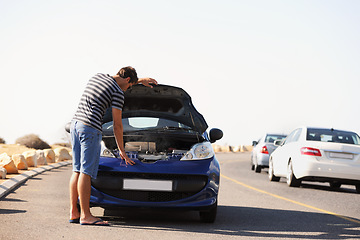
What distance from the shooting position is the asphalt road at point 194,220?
644 centimetres

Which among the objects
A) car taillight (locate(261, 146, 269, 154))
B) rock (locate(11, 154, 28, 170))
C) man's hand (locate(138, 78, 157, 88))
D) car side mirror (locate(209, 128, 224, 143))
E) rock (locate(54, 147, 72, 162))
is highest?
man's hand (locate(138, 78, 157, 88))

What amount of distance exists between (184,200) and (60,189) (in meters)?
4.90

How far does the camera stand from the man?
21.9 feet

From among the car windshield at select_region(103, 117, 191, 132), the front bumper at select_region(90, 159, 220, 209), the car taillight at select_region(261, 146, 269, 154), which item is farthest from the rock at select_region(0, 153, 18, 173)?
the car taillight at select_region(261, 146, 269, 154)

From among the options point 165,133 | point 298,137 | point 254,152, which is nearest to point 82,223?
point 165,133

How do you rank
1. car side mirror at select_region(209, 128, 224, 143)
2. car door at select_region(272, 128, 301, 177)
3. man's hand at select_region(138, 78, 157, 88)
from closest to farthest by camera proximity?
man's hand at select_region(138, 78, 157, 88)
car side mirror at select_region(209, 128, 224, 143)
car door at select_region(272, 128, 301, 177)

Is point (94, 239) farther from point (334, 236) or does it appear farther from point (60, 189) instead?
point (60, 189)

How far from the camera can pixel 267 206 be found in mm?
9828

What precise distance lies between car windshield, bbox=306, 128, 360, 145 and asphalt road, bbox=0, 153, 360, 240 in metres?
2.58

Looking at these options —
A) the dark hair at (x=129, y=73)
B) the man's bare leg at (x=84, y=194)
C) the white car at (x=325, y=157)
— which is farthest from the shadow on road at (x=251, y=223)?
the white car at (x=325, y=157)

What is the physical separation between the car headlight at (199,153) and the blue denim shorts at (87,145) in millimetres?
1067

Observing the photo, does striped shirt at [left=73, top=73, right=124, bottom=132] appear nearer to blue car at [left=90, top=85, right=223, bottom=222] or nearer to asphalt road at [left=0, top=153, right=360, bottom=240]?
blue car at [left=90, top=85, right=223, bottom=222]

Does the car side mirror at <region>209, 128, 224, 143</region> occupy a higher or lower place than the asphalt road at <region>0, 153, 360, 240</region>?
higher

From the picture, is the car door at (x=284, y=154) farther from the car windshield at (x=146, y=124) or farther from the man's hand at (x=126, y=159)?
the man's hand at (x=126, y=159)
